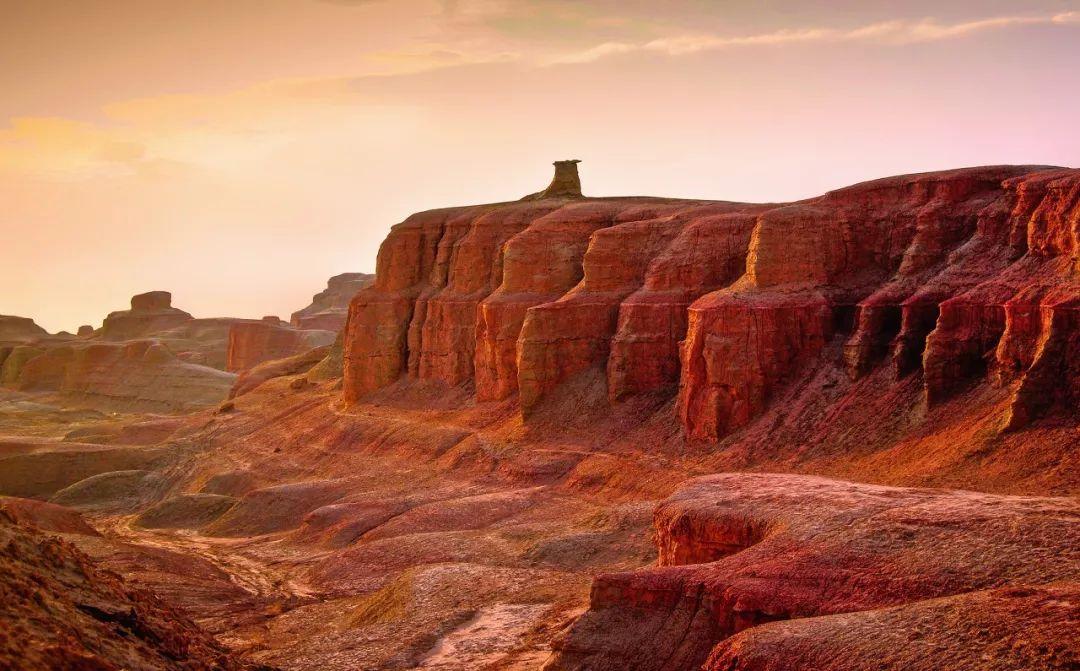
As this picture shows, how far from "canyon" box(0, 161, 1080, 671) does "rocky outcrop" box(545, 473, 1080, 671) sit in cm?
6

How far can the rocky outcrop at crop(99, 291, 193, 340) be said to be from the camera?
4970 inches

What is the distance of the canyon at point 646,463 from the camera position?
850 inches

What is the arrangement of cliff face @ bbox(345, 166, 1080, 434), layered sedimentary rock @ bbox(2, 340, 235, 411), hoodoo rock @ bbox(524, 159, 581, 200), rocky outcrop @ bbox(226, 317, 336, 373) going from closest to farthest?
cliff face @ bbox(345, 166, 1080, 434) → hoodoo rock @ bbox(524, 159, 581, 200) → layered sedimentary rock @ bbox(2, 340, 235, 411) → rocky outcrop @ bbox(226, 317, 336, 373)

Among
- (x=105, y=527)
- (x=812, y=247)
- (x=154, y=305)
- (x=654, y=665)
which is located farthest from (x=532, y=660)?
(x=154, y=305)

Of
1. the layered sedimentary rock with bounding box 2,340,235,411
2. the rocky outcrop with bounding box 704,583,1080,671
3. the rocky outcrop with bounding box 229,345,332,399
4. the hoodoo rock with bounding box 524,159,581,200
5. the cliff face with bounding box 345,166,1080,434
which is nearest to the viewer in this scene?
the rocky outcrop with bounding box 704,583,1080,671

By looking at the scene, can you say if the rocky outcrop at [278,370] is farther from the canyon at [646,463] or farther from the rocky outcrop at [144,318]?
the rocky outcrop at [144,318]

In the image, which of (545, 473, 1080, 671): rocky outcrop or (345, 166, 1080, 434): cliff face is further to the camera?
(345, 166, 1080, 434): cliff face

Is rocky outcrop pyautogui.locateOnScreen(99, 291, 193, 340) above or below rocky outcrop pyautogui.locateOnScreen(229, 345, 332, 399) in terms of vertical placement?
above

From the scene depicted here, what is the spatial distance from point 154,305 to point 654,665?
119m

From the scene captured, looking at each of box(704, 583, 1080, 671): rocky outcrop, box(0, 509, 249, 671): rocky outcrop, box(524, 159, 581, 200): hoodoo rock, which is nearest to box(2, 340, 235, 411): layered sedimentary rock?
box(524, 159, 581, 200): hoodoo rock

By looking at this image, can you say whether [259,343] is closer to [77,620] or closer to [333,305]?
[333,305]

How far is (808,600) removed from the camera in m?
21.5

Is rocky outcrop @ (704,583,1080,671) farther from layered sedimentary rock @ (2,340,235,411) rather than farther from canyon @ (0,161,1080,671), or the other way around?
layered sedimentary rock @ (2,340,235,411)

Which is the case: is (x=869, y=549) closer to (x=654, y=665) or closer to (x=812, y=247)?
(x=654, y=665)
